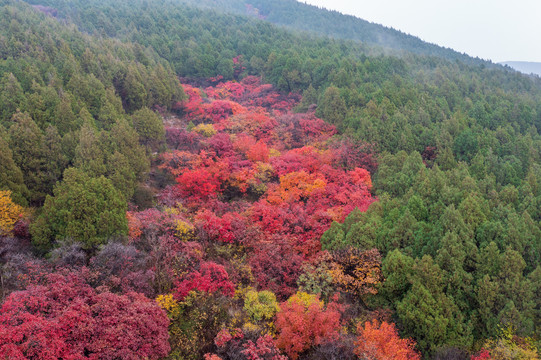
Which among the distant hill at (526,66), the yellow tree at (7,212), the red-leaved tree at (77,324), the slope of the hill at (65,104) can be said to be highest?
the distant hill at (526,66)

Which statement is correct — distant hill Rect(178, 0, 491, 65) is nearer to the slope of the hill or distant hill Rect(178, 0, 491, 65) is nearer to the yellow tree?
the slope of the hill

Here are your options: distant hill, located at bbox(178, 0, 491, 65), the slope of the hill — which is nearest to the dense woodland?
the slope of the hill

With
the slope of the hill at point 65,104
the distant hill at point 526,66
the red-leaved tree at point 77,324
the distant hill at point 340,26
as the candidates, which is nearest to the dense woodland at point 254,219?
the red-leaved tree at point 77,324

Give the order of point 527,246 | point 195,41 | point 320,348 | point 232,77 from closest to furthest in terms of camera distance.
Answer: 1. point 320,348
2. point 527,246
3. point 232,77
4. point 195,41

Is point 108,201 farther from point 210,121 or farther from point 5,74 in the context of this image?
point 210,121

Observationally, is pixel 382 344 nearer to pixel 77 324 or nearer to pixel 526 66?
pixel 77 324

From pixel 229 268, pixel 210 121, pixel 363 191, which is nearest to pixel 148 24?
pixel 210 121

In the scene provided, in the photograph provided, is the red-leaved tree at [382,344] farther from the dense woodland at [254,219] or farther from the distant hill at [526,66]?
the distant hill at [526,66]

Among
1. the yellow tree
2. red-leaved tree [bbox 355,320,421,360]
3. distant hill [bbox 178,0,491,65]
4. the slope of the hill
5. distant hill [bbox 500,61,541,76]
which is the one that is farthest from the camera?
distant hill [bbox 500,61,541,76]

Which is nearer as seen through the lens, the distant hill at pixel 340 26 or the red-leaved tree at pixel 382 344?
the red-leaved tree at pixel 382 344
